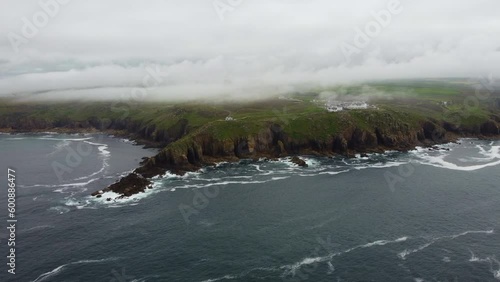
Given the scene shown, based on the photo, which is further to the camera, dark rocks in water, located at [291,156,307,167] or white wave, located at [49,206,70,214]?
dark rocks in water, located at [291,156,307,167]

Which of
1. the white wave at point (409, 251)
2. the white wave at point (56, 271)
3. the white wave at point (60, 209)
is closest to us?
the white wave at point (56, 271)

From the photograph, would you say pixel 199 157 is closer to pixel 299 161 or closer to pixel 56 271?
pixel 299 161

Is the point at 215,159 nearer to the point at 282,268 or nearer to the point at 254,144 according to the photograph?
the point at 254,144

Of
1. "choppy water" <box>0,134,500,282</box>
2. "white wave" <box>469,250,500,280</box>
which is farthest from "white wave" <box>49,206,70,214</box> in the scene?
"white wave" <box>469,250,500,280</box>

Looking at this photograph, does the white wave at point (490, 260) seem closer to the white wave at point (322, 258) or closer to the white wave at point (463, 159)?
the white wave at point (322, 258)

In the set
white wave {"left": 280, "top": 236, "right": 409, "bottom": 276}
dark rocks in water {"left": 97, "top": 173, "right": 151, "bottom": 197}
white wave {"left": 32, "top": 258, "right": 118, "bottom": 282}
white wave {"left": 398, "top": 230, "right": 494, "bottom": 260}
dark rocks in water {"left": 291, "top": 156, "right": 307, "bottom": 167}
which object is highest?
dark rocks in water {"left": 97, "top": 173, "right": 151, "bottom": 197}

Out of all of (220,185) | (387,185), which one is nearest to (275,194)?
(220,185)

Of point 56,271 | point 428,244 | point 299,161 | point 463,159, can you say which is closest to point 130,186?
point 56,271

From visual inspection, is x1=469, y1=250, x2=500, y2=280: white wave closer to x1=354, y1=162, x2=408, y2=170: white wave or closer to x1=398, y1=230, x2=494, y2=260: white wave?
x1=398, y1=230, x2=494, y2=260: white wave

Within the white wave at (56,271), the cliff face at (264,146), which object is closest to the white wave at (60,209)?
the white wave at (56,271)
